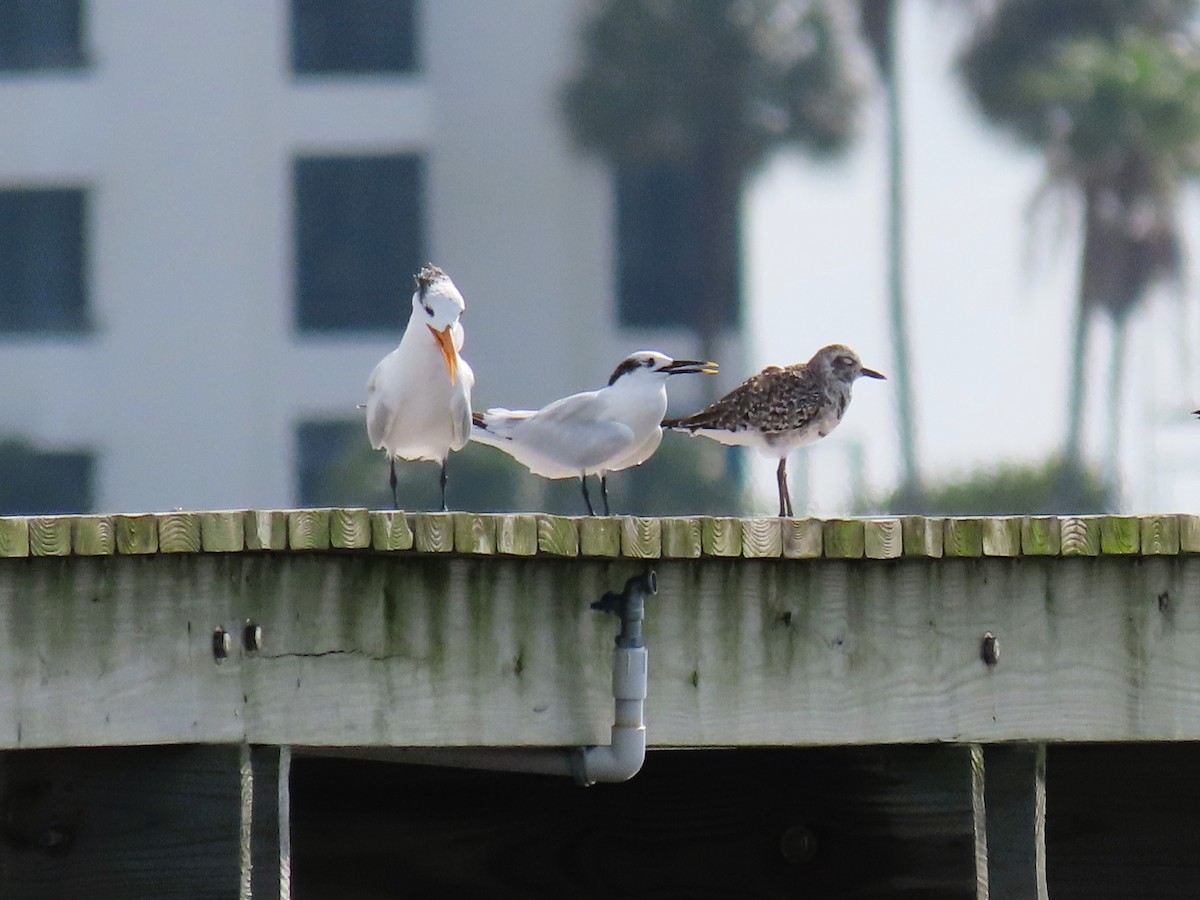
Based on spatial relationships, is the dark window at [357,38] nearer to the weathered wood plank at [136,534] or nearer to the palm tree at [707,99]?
the palm tree at [707,99]

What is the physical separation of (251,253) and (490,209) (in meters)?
4.52

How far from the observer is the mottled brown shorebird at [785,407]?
8.91m

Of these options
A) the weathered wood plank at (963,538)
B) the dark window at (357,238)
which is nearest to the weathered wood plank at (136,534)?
the weathered wood plank at (963,538)

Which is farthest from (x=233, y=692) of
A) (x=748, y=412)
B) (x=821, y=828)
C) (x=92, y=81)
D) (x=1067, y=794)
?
(x=92, y=81)

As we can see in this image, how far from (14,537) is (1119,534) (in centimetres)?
264

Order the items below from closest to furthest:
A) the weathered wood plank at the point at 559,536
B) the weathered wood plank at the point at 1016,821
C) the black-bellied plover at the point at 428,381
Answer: the weathered wood plank at the point at 559,536
the weathered wood plank at the point at 1016,821
the black-bellied plover at the point at 428,381

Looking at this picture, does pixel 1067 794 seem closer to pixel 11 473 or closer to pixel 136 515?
pixel 136 515

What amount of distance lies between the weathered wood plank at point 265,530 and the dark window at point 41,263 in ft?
136

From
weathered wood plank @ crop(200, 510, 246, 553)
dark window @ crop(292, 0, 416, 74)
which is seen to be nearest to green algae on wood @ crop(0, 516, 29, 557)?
weathered wood plank @ crop(200, 510, 246, 553)

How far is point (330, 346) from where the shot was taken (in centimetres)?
4647

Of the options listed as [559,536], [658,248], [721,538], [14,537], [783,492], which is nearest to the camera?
[14,537]

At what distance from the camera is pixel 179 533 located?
5.62 meters

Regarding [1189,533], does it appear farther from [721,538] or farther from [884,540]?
[721,538]

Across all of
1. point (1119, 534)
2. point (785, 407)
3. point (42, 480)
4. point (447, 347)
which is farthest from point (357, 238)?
point (1119, 534)
